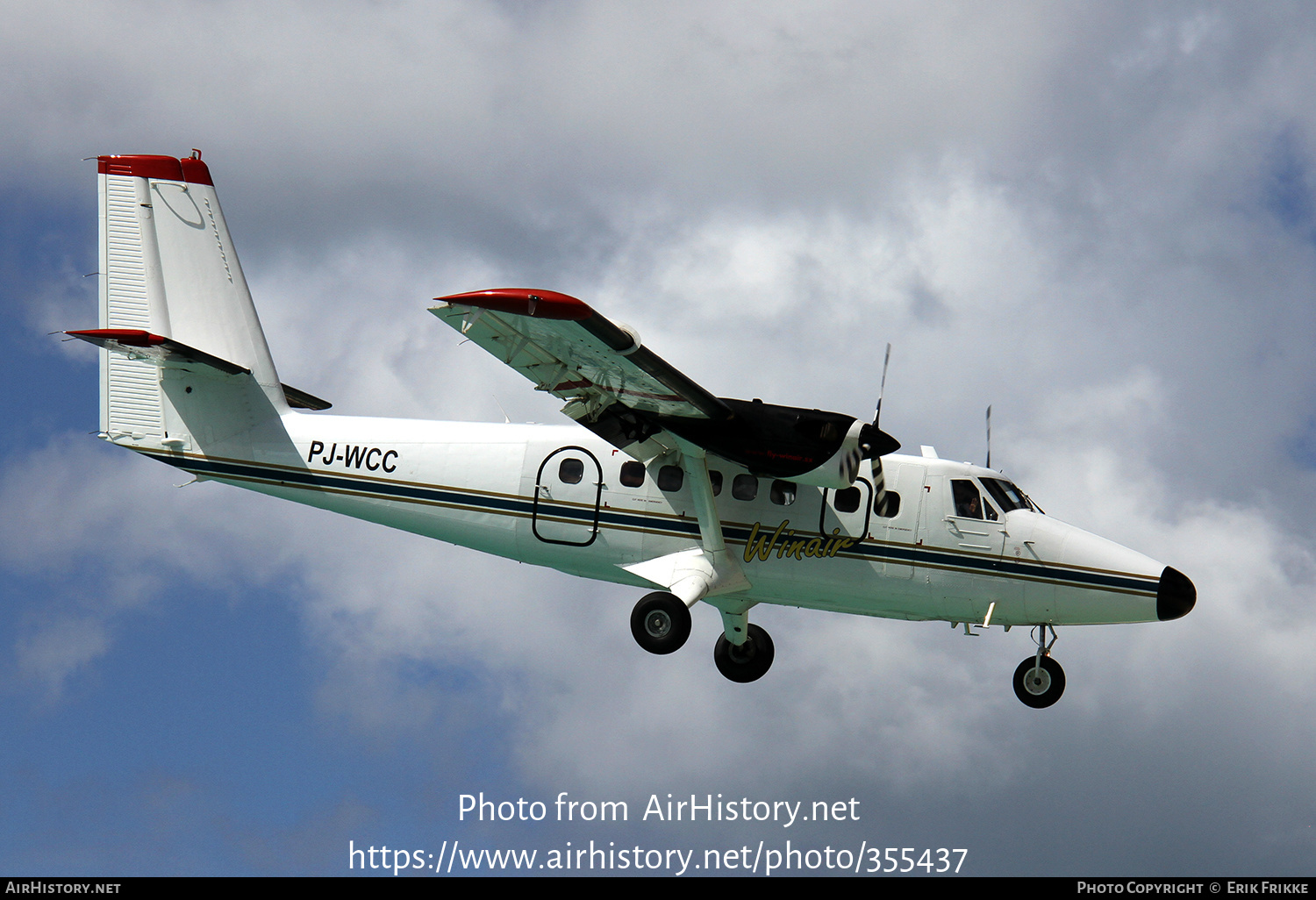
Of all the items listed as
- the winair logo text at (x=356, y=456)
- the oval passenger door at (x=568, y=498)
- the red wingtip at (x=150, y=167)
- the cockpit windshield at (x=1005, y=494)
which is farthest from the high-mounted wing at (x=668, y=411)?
the red wingtip at (x=150, y=167)

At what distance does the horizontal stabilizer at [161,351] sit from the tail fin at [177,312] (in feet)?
0.13

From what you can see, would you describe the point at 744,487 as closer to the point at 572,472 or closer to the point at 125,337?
the point at 572,472

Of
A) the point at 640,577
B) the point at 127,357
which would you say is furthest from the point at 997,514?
the point at 127,357

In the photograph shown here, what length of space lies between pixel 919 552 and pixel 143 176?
13951 millimetres

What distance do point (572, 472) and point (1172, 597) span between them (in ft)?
29.0

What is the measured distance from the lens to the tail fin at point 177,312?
68.4 feet

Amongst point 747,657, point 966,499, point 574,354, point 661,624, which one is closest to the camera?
point 574,354

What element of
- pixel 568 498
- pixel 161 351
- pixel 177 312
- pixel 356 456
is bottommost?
pixel 568 498

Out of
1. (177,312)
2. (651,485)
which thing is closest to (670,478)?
(651,485)

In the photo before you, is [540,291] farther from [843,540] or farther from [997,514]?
[997,514]

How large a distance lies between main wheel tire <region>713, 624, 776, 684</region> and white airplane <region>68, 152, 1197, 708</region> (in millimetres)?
36

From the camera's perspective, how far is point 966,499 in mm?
19344

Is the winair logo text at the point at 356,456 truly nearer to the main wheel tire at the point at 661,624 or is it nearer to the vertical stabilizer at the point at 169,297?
the vertical stabilizer at the point at 169,297
